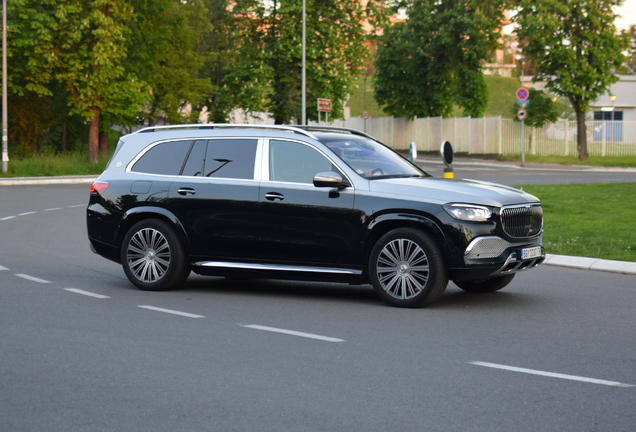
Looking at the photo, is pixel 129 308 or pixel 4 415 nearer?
pixel 4 415

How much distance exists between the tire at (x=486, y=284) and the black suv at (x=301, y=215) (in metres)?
0.01

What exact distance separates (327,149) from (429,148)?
154 ft

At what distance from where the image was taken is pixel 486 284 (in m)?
9.31

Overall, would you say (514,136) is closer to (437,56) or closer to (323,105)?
(437,56)

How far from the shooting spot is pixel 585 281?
33.3 ft

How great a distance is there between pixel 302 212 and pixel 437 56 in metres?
45.7

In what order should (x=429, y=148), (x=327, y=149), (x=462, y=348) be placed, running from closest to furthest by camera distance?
1. (x=462, y=348)
2. (x=327, y=149)
3. (x=429, y=148)

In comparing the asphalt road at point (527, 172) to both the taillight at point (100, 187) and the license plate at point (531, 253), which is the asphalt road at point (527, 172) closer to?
the license plate at point (531, 253)

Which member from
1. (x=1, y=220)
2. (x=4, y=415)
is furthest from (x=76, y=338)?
(x=1, y=220)

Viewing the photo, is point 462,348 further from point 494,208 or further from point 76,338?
point 76,338

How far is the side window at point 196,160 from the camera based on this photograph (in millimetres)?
9461

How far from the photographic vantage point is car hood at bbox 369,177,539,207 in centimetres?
805

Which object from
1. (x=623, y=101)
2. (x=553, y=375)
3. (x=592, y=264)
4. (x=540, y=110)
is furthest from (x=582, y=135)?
(x=623, y=101)

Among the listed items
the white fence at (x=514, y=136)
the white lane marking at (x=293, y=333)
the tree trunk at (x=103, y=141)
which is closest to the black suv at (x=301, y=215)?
the white lane marking at (x=293, y=333)
